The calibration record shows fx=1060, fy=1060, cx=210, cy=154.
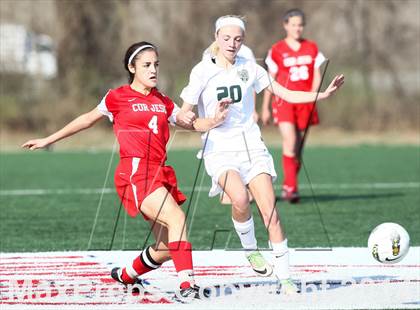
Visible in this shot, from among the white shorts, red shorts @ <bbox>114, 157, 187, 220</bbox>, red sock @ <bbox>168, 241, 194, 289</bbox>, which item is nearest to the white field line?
the white shorts

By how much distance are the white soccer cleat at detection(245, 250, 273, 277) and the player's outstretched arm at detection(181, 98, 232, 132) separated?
106 cm

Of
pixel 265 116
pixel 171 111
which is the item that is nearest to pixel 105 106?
pixel 171 111

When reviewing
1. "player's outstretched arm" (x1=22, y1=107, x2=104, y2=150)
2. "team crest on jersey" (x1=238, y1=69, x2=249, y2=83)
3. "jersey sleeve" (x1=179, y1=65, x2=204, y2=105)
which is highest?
"team crest on jersey" (x1=238, y1=69, x2=249, y2=83)

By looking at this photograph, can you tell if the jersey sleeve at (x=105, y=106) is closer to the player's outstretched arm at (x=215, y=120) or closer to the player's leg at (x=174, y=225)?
the player's outstretched arm at (x=215, y=120)

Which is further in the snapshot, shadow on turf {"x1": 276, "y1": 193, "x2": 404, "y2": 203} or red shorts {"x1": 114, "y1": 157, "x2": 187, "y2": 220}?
shadow on turf {"x1": 276, "y1": 193, "x2": 404, "y2": 203}

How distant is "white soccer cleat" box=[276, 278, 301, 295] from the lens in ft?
22.6

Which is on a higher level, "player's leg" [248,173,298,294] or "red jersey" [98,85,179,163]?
"red jersey" [98,85,179,163]

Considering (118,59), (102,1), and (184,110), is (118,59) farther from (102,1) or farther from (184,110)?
(184,110)

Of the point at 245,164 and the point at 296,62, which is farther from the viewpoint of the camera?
the point at 296,62

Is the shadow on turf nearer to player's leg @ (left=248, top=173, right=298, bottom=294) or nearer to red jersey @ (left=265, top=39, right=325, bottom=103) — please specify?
red jersey @ (left=265, top=39, right=325, bottom=103)

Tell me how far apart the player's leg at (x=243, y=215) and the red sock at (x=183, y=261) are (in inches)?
33.3

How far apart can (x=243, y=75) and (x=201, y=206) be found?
18.7 feet

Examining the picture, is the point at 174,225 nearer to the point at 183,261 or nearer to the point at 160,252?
the point at 183,261

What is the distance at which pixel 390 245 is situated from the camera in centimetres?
688
